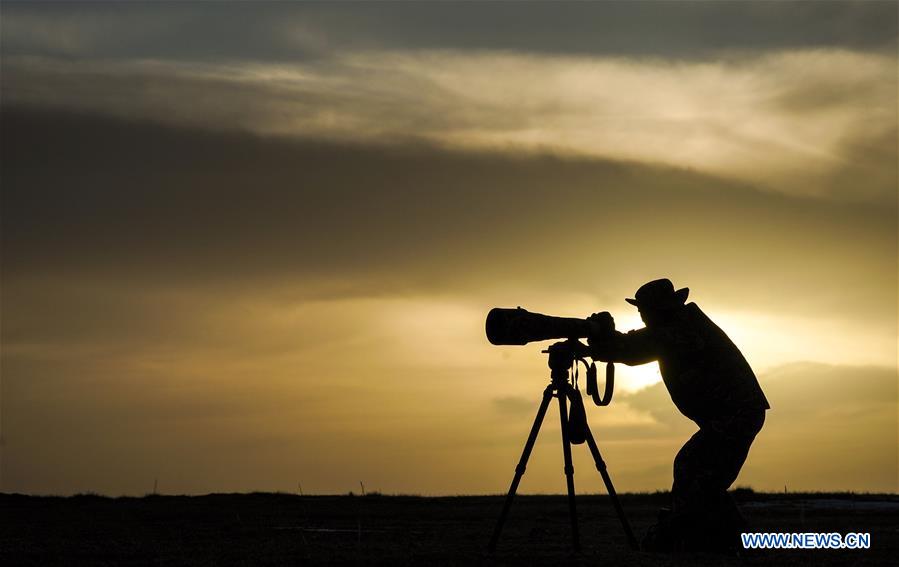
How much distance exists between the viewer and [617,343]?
13812 millimetres

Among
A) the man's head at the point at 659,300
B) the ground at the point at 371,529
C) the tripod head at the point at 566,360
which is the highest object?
the man's head at the point at 659,300

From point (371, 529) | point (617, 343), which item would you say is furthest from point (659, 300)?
point (371, 529)

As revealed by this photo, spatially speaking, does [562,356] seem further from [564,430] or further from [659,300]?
[659,300]

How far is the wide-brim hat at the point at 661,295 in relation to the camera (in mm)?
14156

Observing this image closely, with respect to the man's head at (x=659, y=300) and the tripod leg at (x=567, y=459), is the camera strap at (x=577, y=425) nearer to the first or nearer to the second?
the tripod leg at (x=567, y=459)

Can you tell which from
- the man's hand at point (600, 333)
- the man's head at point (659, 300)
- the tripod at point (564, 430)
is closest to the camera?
the tripod at point (564, 430)

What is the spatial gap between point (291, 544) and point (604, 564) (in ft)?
14.5

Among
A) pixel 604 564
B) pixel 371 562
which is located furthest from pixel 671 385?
pixel 371 562

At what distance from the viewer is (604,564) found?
1198 centimetres

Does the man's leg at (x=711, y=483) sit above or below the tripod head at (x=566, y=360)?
below

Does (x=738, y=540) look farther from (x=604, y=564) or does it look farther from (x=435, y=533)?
(x=435, y=533)

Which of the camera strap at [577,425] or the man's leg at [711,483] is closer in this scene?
the camera strap at [577,425]

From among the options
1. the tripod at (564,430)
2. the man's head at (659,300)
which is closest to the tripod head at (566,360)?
the tripod at (564,430)

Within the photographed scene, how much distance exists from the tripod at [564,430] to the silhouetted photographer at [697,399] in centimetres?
63
